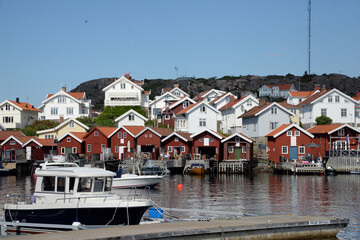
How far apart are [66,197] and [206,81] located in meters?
165

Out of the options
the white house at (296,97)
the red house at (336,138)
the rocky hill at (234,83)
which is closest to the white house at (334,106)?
the red house at (336,138)

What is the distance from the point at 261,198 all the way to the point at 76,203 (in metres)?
21.4

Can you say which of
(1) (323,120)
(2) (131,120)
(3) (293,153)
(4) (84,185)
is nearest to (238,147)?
(3) (293,153)

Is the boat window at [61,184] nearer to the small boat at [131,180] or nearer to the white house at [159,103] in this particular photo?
the small boat at [131,180]

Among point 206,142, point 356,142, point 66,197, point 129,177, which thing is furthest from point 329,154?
point 66,197

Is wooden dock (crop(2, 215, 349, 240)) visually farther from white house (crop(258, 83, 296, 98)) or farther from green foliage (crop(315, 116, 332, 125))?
white house (crop(258, 83, 296, 98))

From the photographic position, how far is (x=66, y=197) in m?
24.7

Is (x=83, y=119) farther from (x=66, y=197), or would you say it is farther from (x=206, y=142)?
(x=66, y=197)

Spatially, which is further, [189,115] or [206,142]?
[189,115]

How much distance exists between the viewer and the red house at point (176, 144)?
80.2 m

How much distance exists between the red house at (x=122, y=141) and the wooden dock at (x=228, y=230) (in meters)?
59.1

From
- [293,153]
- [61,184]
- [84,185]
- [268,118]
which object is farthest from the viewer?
[268,118]

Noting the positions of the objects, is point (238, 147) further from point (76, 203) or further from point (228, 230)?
point (228, 230)

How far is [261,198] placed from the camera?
4212 centimetres
